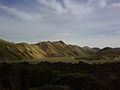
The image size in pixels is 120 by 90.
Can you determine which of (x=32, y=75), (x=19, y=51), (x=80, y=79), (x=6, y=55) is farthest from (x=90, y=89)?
(x=19, y=51)

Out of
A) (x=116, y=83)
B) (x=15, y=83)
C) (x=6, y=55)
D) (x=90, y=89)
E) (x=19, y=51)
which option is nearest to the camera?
(x=90, y=89)

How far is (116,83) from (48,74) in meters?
11.5

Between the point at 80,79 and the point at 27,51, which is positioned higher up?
the point at 27,51

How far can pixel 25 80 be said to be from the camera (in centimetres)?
2983

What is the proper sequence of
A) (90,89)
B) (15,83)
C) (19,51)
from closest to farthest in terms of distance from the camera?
1. (90,89)
2. (15,83)
3. (19,51)

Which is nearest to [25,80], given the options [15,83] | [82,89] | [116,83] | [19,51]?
[15,83]

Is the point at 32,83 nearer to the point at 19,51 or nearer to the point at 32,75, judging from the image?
the point at 32,75

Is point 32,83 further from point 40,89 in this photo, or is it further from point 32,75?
point 40,89

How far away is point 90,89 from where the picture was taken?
2358cm

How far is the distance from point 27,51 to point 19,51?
12.1 meters

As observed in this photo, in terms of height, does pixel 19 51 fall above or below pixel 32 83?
above

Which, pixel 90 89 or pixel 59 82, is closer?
pixel 90 89

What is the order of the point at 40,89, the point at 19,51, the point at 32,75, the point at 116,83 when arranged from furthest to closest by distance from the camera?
1. the point at 19,51
2. the point at 32,75
3. the point at 116,83
4. the point at 40,89

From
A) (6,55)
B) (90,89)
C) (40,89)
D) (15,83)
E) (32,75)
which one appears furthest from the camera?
(6,55)
